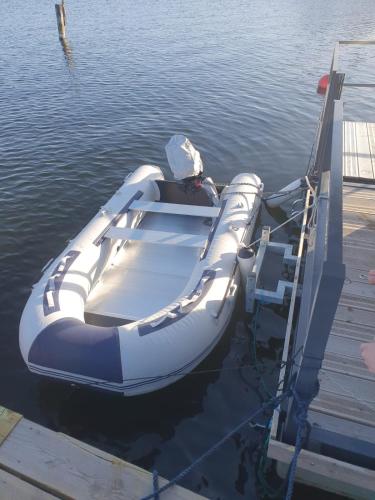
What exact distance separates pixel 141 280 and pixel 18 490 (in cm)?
482

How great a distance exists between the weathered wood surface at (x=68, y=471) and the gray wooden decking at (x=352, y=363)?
2213mm

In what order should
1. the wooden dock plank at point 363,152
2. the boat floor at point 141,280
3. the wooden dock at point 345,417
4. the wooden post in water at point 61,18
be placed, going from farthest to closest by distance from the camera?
the wooden post in water at point 61,18 → the wooden dock plank at point 363,152 → the boat floor at point 141,280 → the wooden dock at point 345,417

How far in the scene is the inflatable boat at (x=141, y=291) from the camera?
15.8 feet

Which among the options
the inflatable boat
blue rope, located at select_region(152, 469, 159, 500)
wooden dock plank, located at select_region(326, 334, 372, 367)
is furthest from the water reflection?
blue rope, located at select_region(152, 469, 159, 500)

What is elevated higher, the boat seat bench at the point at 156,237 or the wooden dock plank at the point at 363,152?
the wooden dock plank at the point at 363,152

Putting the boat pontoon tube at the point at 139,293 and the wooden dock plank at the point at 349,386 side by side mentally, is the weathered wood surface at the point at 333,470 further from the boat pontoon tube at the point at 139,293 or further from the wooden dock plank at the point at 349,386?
the boat pontoon tube at the point at 139,293

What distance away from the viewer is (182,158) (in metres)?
7.85

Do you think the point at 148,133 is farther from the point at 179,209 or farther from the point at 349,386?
the point at 349,386

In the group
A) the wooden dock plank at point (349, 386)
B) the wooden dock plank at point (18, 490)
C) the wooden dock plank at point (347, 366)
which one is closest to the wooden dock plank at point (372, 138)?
the wooden dock plank at point (347, 366)

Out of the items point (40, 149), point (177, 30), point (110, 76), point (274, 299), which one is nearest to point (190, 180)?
point (274, 299)

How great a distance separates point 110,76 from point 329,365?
18.4 metres

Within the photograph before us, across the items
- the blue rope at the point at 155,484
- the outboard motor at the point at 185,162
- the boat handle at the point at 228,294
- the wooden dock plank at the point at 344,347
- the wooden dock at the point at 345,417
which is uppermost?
the blue rope at the point at 155,484

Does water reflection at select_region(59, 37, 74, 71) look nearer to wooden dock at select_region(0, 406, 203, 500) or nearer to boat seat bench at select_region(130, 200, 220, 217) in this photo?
boat seat bench at select_region(130, 200, 220, 217)

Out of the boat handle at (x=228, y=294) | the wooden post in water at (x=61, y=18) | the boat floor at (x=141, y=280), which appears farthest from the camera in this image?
the wooden post in water at (x=61, y=18)
